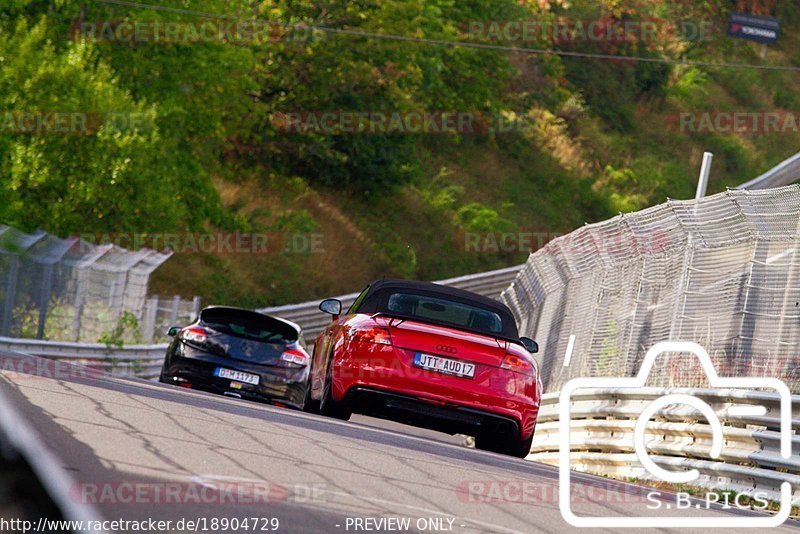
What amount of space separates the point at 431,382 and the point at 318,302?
32497 mm

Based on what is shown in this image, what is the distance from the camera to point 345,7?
54.1 m

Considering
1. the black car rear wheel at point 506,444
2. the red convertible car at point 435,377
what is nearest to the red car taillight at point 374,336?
the red convertible car at point 435,377

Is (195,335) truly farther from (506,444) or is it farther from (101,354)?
(101,354)

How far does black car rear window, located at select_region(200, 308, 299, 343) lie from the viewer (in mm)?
17250

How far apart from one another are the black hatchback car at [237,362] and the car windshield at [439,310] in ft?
10.3

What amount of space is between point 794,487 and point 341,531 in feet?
19.2

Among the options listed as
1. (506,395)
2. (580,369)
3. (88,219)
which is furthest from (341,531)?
(88,219)

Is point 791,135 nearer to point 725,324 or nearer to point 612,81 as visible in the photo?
point 612,81

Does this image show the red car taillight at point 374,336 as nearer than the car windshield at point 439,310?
Yes

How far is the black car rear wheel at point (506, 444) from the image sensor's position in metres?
13.6
